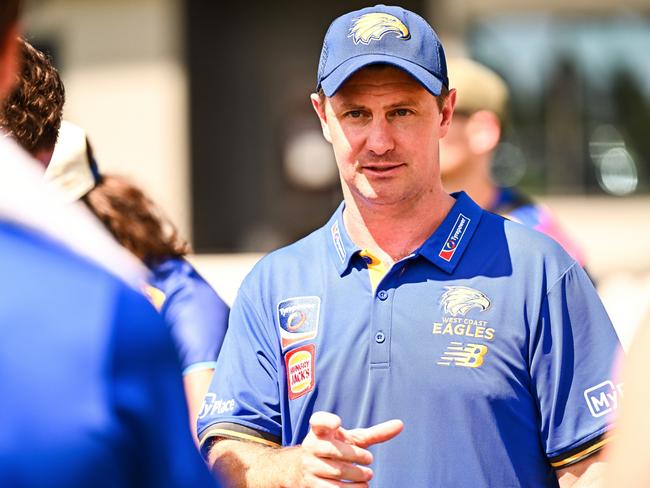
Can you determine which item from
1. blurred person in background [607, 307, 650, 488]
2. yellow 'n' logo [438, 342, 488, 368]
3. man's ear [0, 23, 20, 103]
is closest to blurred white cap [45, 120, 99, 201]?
yellow 'n' logo [438, 342, 488, 368]

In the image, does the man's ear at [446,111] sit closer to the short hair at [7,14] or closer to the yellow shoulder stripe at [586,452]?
the yellow shoulder stripe at [586,452]

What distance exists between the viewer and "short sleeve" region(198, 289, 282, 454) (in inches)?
106

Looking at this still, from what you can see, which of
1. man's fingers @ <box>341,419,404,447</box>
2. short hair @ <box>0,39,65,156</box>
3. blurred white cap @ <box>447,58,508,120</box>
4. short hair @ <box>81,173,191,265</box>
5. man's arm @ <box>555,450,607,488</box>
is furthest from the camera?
blurred white cap @ <box>447,58,508,120</box>

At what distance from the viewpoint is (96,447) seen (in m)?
1.30

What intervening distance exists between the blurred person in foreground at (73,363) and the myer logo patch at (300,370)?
1.24 meters

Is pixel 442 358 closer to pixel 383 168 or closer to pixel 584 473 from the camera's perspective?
pixel 584 473

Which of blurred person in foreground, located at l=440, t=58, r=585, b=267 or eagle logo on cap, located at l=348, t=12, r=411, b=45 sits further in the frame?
blurred person in foreground, located at l=440, t=58, r=585, b=267

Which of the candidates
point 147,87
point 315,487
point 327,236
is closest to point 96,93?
point 147,87

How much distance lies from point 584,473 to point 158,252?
1.61 meters

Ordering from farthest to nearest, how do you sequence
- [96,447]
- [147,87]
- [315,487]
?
1. [147,87]
2. [315,487]
3. [96,447]

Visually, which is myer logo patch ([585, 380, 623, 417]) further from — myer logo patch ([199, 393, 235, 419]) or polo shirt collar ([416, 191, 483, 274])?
myer logo patch ([199, 393, 235, 419])

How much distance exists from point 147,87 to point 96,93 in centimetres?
45

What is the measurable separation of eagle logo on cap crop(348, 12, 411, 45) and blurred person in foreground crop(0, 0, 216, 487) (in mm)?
1538

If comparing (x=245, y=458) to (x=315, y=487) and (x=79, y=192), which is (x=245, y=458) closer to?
(x=315, y=487)
